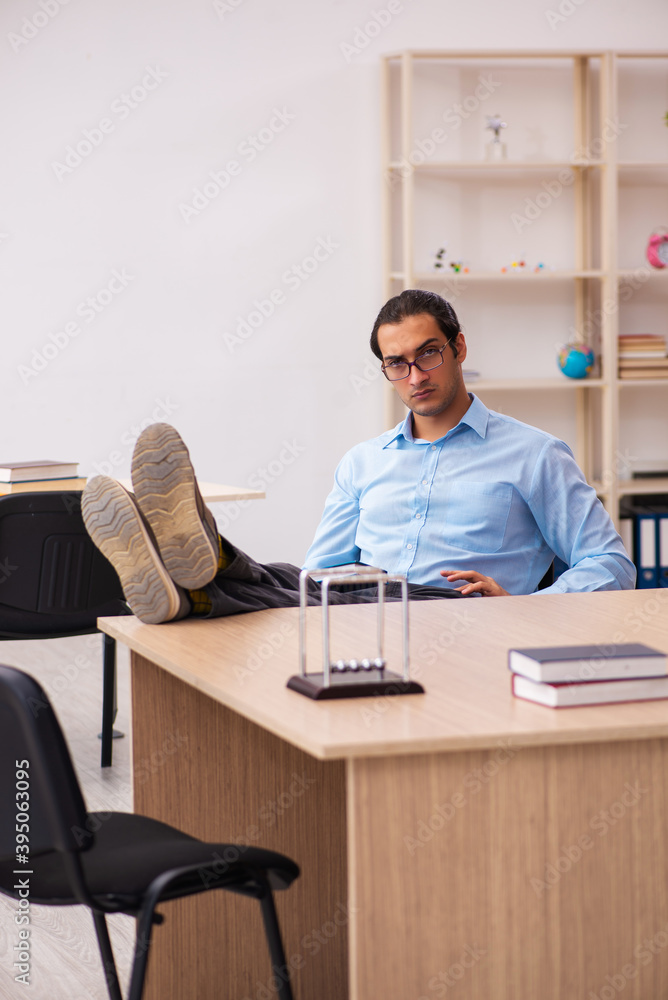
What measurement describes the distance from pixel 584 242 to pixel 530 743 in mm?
4032

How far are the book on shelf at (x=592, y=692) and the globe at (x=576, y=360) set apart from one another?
140 inches

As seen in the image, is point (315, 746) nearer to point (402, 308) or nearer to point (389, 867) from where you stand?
point (389, 867)

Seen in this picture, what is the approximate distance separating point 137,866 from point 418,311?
1457mm

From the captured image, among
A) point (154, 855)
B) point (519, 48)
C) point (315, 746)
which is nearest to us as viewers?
point (315, 746)

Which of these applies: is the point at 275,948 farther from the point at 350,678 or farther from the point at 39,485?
the point at 39,485

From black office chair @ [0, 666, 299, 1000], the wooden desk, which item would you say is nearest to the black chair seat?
black office chair @ [0, 666, 299, 1000]

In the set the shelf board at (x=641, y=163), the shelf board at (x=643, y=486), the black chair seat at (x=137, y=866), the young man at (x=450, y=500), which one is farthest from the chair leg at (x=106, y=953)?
the shelf board at (x=641, y=163)

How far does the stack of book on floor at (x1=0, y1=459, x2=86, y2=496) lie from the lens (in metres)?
3.17

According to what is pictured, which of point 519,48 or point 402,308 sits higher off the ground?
point 519,48

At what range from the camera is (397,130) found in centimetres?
466

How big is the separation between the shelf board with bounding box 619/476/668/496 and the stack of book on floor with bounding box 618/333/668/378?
1.52 ft

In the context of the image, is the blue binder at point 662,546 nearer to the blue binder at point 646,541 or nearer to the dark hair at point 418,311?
the blue binder at point 646,541

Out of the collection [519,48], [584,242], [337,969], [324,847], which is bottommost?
[337,969]

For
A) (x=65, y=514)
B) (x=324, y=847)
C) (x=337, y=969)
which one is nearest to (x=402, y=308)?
(x=65, y=514)
